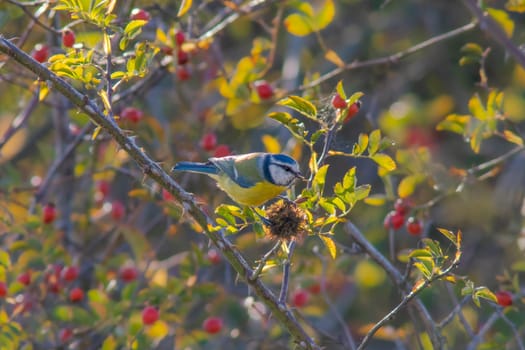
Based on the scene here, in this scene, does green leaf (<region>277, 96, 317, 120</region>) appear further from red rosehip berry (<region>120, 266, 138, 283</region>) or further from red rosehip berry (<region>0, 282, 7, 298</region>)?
red rosehip berry (<region>120, 266, 138, 283</region>)

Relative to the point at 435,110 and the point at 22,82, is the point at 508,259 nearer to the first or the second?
the point at 435,110

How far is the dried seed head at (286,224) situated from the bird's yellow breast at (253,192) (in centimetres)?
106

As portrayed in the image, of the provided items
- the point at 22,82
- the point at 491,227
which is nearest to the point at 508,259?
the point at 491,227

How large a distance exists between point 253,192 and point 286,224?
1.24m

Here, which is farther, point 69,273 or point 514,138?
point 69,273

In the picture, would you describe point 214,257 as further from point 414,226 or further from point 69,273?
point 414,226

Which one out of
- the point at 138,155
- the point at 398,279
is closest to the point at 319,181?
the point at 138,155

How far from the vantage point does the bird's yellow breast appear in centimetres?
362

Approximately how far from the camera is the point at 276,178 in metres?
3.51

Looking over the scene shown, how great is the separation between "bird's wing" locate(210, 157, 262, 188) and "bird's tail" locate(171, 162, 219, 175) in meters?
0.03

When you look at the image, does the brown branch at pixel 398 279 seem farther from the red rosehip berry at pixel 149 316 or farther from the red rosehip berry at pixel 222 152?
the red rosehip berry at pixel 222 152

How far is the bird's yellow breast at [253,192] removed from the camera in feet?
11.9

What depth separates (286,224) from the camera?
2.45 metres

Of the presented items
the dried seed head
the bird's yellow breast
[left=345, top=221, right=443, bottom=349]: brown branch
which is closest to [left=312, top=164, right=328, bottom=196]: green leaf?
the dried seed head
